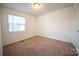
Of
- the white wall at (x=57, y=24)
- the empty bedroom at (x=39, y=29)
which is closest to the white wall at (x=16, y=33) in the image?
the empty bedroom at (x=39, y=29)

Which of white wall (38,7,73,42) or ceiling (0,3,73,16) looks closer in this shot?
ceiling (0,3,73,16)

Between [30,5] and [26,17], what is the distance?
0.28m

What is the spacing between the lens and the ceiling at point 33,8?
4.93 ft

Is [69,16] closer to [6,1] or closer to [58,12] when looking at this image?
[58,12]

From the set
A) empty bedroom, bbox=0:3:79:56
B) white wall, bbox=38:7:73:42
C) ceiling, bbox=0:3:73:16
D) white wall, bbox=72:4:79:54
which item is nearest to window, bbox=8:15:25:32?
empty bedroom, bbox=0:3:79:56

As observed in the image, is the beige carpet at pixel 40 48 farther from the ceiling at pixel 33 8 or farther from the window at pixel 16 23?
the ceiling at pixel 33 8

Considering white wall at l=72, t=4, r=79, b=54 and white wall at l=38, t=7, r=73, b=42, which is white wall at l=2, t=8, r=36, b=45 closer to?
white wall at l=38, t=7, r=73, b=42

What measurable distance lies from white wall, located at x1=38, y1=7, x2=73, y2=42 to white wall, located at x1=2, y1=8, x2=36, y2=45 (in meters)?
0.13

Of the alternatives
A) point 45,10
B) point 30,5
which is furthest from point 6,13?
point 45,10

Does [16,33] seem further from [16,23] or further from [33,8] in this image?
[33,8]

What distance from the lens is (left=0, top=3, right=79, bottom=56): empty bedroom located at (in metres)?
1.56

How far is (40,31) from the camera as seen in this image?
1753 mm

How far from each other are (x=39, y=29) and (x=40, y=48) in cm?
33

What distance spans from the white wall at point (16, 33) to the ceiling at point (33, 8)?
0.24 ft
